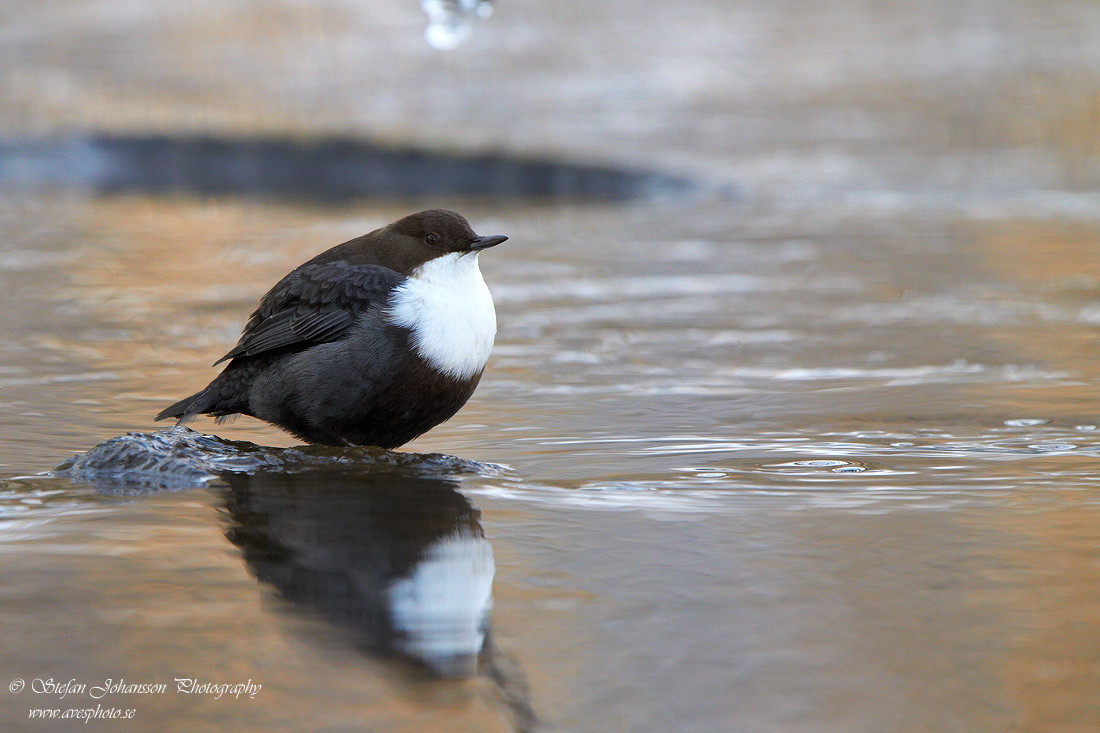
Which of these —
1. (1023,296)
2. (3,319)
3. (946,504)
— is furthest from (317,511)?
(1023,296)

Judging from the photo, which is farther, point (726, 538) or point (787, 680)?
point (726, 538)

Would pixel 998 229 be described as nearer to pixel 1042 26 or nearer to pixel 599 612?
pixel 599 612

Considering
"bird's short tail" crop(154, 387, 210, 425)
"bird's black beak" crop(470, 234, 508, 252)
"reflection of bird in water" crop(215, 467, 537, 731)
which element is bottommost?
"reflection of bird in water" crop(215, 467, 537, 731)

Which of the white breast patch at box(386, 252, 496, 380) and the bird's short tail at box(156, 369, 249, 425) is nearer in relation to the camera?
the white breast patch at box(386, 252, 496, 380)

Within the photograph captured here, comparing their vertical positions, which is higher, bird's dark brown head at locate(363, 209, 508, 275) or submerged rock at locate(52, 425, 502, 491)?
bird's dark brown head at locate(363, 209, 508, 275)

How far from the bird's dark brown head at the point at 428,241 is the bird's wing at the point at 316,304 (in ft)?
0.18

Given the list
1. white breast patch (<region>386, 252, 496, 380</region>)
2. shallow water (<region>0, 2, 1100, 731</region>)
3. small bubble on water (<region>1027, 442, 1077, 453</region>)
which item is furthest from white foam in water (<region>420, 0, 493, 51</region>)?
small bubble on water (<region>1027, 442, 1077, 453</region>)

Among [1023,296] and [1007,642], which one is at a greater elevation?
[1023,296]

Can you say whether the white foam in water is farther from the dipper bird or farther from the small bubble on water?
the small bubble on water

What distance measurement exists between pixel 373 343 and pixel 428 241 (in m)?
0.39

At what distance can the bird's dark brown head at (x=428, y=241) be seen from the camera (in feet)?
12.7

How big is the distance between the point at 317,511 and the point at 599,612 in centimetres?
96

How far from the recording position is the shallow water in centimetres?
240

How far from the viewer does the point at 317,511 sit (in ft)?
11.0
